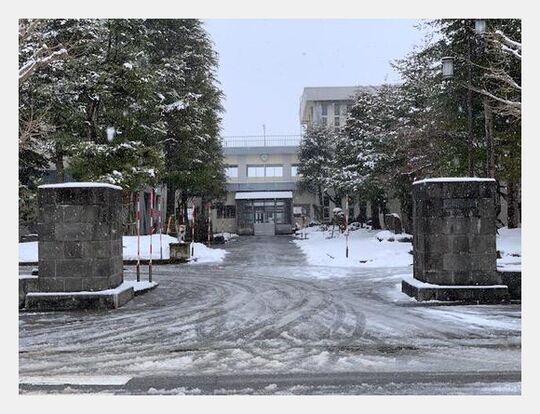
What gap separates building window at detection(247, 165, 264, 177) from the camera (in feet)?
143

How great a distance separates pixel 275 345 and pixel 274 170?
125 ft

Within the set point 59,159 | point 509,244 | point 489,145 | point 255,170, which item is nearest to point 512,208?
point 509,244

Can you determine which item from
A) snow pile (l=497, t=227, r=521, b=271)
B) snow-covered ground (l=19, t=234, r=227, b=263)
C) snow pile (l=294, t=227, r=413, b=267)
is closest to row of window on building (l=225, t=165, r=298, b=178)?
snow pile (l=294, t=227, r=413, b=267)

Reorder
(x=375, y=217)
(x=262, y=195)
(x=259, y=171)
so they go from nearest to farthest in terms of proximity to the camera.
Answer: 1. (x=375, y=217)
2. (x=262, y=195)
3. (x=259, y=171)

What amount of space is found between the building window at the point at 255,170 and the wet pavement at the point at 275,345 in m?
34.0

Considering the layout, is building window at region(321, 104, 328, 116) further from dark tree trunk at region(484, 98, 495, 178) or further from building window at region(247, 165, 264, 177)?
dark tree trunk at region(484, 98, 495, 178)

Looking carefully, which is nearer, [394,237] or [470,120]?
[470,120]

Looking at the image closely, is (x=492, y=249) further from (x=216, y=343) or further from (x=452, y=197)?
(x=216, y=343)

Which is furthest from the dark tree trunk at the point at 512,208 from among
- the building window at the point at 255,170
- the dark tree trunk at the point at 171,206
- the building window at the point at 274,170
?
the building window at the point at 255,170

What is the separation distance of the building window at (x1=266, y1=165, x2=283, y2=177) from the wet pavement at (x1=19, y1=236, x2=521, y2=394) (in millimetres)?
33939

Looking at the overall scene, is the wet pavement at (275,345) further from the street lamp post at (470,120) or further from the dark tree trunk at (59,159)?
the dark tree trunk at (59,159)

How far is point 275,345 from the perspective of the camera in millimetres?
5848

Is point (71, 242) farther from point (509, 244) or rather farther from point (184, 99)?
point (184, 99)
